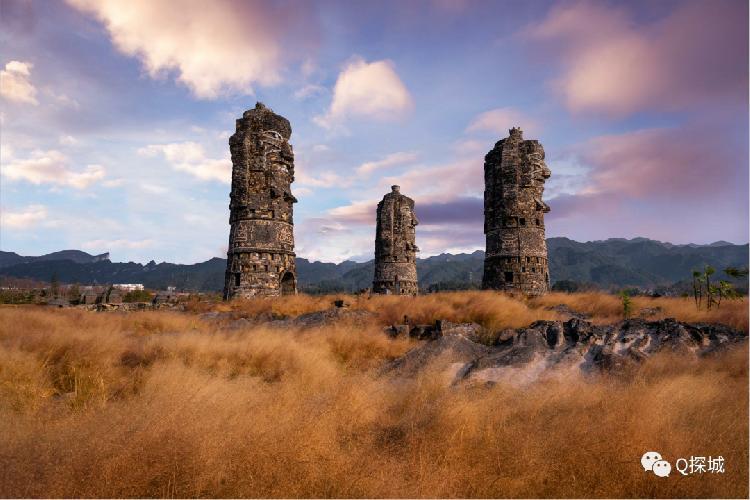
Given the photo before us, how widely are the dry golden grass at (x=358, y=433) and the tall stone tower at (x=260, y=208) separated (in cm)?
1229

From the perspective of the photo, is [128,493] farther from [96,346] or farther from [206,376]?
[96,346]

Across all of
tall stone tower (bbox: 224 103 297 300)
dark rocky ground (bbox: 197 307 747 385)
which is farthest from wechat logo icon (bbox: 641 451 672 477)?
tall stone tower (bbox: 224 103 297 300)

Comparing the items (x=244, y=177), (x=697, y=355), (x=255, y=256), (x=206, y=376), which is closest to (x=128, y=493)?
(x=206, y=376)

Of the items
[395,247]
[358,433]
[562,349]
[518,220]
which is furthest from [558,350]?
[395,247]

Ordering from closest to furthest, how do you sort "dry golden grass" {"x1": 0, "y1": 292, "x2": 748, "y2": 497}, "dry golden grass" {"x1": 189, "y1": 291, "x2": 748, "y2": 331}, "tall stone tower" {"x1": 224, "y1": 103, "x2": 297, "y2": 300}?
"dry golden grass" {"x1": 0, "y1": 292, "x2": 748, "y2": 497}, "dry golden grass" {"x1": 189, "y1": 291, "x2": 748, "y2": 331}, "tall stone tower" {"x1": 224, "y1": 103, "x2": 297, "y2": 300}

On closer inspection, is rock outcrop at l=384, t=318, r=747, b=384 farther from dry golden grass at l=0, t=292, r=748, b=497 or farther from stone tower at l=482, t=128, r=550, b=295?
stone tower at l=482, t=128, r=550, b=295

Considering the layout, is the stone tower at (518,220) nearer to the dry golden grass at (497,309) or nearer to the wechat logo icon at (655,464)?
the dry golden grass at (497,309)

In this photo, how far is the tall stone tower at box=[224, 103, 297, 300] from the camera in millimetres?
18594

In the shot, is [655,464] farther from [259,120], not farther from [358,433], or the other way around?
[259,120]

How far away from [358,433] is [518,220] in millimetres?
19849

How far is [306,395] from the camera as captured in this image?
493 cm

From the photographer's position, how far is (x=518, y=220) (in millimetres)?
21828

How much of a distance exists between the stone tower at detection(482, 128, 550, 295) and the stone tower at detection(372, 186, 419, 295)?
394 inches

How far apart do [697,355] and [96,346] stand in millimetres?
10714
